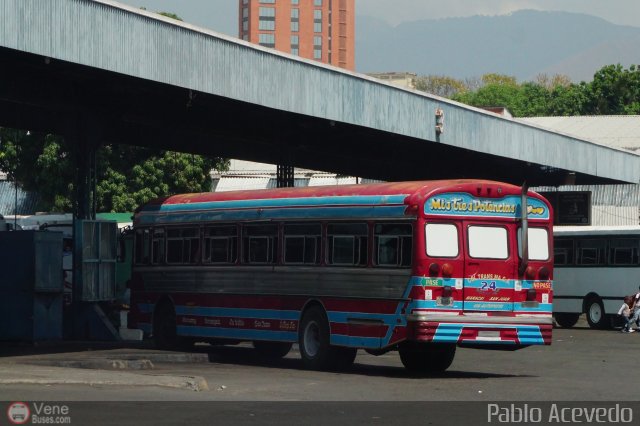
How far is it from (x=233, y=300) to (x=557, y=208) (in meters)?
23.5

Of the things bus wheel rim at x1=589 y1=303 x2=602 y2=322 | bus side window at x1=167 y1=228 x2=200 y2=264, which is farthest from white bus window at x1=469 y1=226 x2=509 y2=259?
bus wheel rim at x1=589 y1=303 x2=602 y2=322

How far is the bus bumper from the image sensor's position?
2097 centimetres

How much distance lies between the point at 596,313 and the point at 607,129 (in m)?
42.1

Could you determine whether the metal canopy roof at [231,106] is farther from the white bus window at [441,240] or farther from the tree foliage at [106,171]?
the tree foliage at [106,171]

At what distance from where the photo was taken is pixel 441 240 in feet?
70.2

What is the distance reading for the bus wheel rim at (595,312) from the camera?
1666 inches

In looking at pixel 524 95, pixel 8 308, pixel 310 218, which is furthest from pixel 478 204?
pixel 524 95

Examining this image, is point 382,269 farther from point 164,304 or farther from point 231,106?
point 231,106

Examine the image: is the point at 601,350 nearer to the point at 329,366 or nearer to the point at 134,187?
the point at 329,366

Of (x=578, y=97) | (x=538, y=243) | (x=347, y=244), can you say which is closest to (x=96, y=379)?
(x=347, y=244)

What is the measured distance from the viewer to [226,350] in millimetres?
28812

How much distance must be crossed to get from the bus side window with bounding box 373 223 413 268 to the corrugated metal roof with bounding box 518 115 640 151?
5773cm
